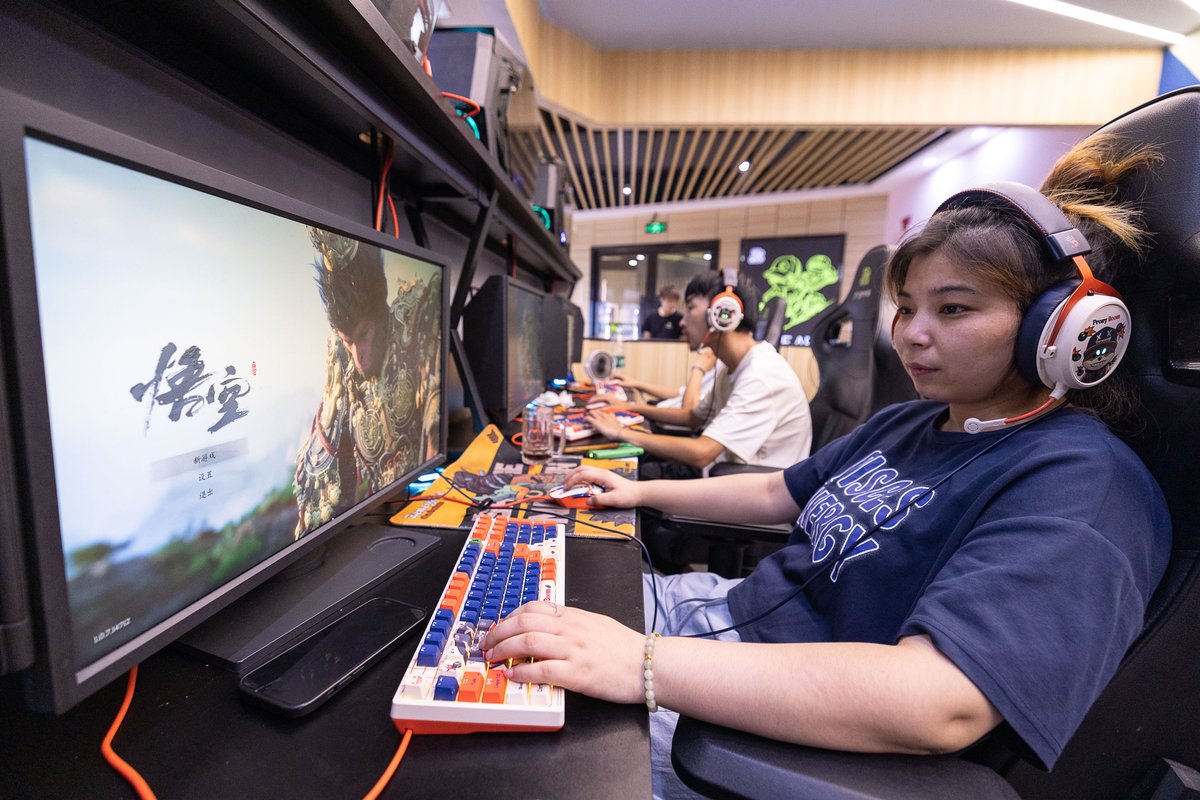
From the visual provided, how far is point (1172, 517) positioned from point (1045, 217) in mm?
347

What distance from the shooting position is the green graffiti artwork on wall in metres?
5.30

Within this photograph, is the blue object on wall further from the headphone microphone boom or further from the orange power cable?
the orange power cable

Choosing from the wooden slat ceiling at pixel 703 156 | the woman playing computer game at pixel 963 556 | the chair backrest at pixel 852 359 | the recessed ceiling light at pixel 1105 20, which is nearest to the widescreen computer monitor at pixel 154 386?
the woman playing computer game at pixel 963 556

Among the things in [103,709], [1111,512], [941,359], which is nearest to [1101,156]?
[941,359]

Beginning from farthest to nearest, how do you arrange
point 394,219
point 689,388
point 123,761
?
point 689,388, point 394,219, point 123,761

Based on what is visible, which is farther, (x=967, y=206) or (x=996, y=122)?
(x=996, y=122)

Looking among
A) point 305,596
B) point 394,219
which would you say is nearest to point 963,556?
point 305,596

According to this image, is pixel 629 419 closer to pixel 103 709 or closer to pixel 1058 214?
pixel 1058 214

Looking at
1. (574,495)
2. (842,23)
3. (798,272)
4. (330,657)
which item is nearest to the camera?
(330,657)

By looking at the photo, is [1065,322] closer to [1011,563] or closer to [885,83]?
[1011,563]

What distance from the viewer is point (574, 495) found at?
90 cm

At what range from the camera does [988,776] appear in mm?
411

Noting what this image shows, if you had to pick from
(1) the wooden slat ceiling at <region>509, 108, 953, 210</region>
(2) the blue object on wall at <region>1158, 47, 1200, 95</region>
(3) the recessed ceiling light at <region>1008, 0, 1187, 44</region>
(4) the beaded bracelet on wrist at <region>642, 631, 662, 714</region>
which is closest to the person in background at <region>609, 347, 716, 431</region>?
(1) the wooden slat ceiling at <region>509, 108, 953, 210</region>

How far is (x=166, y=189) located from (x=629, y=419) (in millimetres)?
1642
